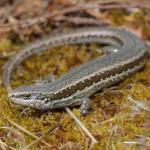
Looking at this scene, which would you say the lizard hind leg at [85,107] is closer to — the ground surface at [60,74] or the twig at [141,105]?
the ground surface at [60,74]

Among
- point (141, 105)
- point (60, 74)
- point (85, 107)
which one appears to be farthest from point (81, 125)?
point (60, 74)

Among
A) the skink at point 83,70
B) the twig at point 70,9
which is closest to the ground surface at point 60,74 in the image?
the twig at point 70,9

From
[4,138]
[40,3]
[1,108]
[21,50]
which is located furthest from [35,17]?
[4,138]

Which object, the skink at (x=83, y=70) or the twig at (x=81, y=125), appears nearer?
the twig at (x=81, y=125)

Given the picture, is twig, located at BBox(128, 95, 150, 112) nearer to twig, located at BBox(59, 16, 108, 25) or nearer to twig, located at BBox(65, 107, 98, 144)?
twig, located at BBox(65, 107, 98, 144)

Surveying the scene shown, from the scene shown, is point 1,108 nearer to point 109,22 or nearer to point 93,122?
point 93,122

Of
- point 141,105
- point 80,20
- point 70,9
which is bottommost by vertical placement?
point 141,105

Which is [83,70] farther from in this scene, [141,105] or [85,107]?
[141,105]

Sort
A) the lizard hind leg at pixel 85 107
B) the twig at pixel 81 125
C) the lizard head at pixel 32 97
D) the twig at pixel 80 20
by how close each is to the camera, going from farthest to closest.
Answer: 1. the twig at pixel 80 20
2. the lizard hind leg at pixel 85 107
3. the lizard head at pixel 32 97
4. the twig at pixel 81 125
